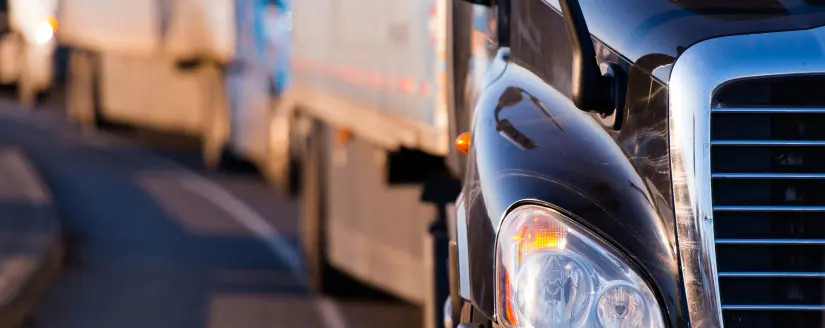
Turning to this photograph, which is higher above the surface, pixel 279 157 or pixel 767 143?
pixel 767 143

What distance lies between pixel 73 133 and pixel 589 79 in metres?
26.0

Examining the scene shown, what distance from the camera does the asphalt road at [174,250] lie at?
12.1 metres

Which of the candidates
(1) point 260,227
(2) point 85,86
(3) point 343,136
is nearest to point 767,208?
(3) point 343,136

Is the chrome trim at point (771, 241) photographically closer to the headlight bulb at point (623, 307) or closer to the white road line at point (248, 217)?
the headlight bulb at point (623, 307)

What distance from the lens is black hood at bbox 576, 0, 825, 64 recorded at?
4207 mm

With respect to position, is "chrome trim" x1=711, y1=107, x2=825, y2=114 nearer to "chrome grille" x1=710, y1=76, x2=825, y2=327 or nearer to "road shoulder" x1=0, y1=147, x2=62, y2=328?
"chrome grille" x1=710, y1=76, x2=825, y2=327

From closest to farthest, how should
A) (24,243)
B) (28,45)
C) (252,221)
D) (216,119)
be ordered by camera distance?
1. (24,243)
2. (252,221)
3. (216,119)
4. (28,45)

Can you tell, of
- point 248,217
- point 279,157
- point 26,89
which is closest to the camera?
point 248,217

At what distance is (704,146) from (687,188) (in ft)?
0.35

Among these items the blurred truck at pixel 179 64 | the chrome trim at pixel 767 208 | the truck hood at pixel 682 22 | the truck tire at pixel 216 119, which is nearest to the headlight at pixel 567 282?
the chrome trim at pixel 767 208

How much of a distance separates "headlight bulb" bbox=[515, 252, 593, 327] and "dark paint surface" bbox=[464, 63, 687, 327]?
12cm

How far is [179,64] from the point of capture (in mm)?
23641

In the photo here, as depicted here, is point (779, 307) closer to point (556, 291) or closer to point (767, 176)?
point (767, 176)

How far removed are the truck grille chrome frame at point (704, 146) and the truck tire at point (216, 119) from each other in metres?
17.7
